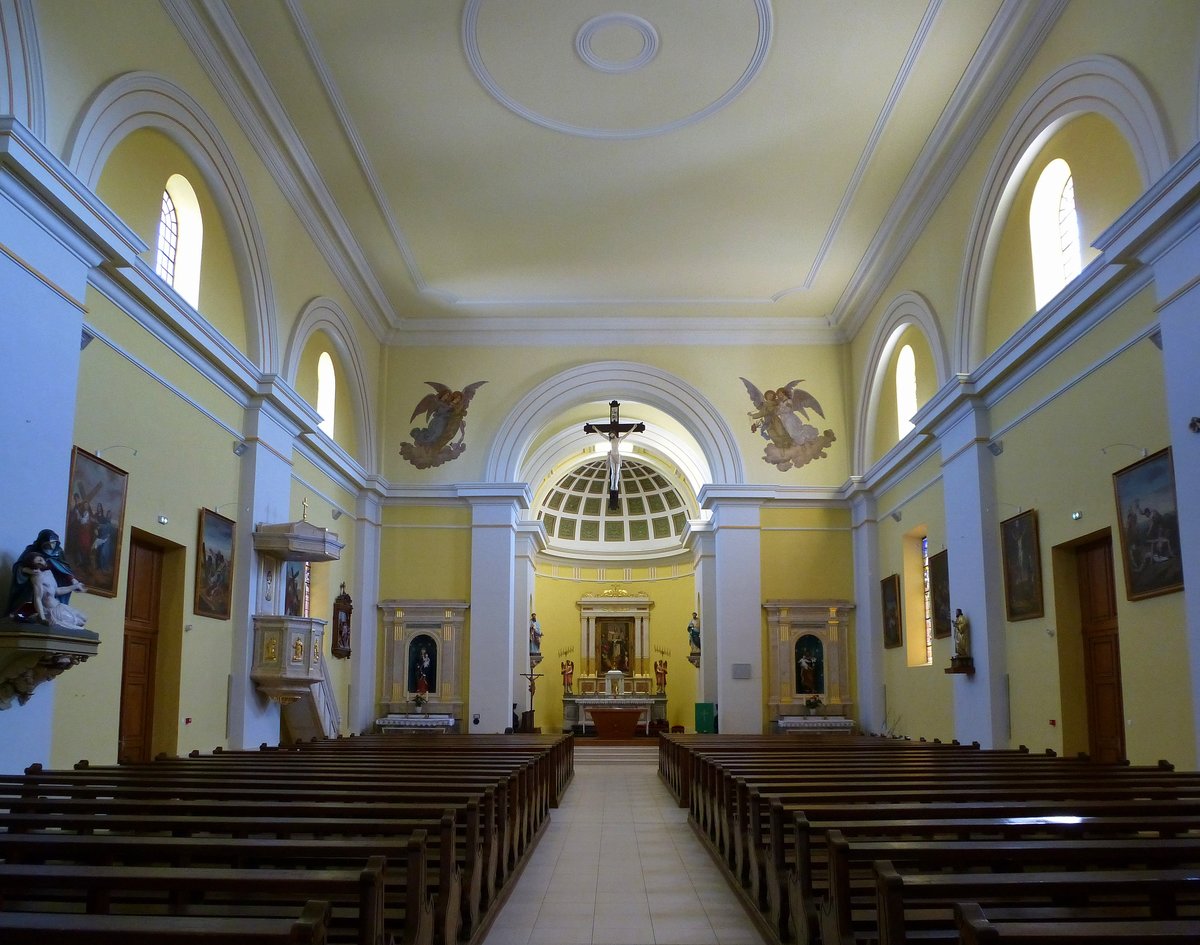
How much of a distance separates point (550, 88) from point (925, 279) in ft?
18.9

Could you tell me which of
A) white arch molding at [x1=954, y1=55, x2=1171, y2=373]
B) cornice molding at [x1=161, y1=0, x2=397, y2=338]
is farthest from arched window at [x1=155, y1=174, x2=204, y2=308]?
white arch molding at [x1=954, y1=55, x2=1171, y2=373]

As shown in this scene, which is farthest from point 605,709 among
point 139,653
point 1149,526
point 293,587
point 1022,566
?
point 1149,526

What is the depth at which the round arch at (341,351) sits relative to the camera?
534 inches

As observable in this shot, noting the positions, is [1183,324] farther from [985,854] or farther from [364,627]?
[364,627]

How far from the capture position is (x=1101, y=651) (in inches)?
391

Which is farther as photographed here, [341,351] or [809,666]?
[809,666]

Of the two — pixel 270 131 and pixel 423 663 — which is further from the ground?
pixel 270 131

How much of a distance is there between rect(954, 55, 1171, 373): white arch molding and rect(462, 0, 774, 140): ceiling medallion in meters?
2.80

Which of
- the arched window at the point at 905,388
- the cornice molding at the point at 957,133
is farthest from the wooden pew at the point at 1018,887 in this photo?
the arched window at the point at 905,388

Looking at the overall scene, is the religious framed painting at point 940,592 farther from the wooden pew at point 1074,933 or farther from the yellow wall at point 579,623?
the yellow wall at point 579,623

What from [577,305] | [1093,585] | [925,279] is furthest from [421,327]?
[1093,585]

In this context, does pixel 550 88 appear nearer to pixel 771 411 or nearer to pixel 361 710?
pixel 771 411

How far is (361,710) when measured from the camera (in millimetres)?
17234

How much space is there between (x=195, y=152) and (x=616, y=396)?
383 inches
